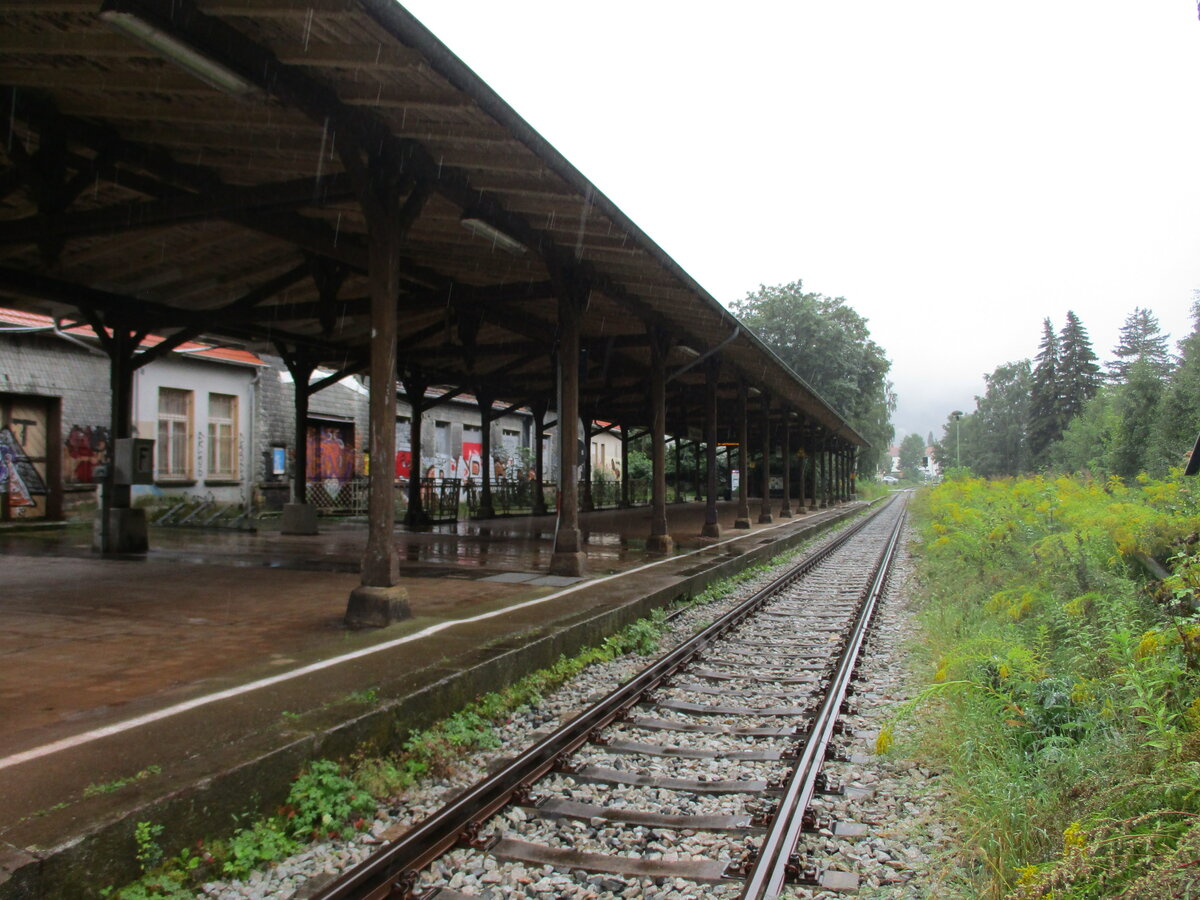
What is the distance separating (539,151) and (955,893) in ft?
16.7

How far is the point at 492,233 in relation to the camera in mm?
7086

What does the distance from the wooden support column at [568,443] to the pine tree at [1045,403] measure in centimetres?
5575

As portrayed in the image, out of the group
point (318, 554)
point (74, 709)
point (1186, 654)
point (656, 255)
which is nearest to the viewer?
point (1186, 654)

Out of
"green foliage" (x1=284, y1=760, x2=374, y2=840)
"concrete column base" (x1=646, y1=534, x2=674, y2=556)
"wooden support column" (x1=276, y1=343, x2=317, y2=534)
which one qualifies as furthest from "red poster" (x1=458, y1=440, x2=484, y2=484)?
"green foliage" (x1=284, y1=760, x2=374, y2=840)

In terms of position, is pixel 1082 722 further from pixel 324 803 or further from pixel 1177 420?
pixel 1177 420

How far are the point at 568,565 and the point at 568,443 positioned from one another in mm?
1462

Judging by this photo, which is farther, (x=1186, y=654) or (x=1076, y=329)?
(x=1076, y=329)

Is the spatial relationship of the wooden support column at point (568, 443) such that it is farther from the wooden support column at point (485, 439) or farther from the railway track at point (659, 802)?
the wooden support column at point (485, 439)

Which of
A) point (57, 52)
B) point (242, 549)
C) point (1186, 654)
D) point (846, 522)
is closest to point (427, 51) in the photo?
point (57, 52)

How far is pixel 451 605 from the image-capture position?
21.9 feet

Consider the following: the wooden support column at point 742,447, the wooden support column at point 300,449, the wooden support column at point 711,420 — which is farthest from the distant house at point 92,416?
the wooden support column at point 742,447

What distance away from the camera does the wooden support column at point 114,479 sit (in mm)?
10070

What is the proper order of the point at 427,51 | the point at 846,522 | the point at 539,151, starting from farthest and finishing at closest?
the point at 846,522, the point at 539,151, the point at 427,51

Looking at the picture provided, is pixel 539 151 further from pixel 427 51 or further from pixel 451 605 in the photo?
pixel 451 605
